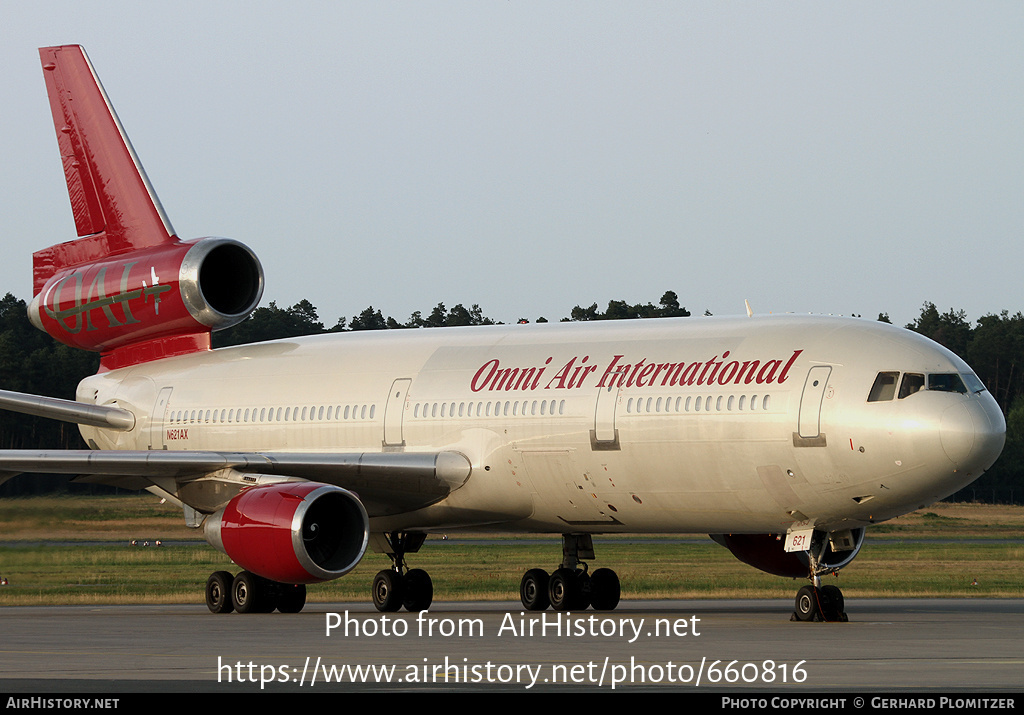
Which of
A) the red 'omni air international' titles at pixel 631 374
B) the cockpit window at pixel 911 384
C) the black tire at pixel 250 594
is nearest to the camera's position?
the cockpit window at pixel 911 384

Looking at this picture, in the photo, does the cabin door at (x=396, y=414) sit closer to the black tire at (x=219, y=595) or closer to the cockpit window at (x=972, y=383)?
the black tire at (x=219, y=595)

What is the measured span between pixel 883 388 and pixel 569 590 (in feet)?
22.2

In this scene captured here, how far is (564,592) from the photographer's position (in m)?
24.2

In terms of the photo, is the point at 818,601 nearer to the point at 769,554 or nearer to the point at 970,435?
the point at 970,435

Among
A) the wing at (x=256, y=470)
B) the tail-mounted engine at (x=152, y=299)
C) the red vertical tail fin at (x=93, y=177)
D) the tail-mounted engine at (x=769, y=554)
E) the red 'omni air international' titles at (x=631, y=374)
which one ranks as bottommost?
the tail-mounted engine at (x=769, y=554)

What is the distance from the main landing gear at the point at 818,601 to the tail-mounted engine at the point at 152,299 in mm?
12104

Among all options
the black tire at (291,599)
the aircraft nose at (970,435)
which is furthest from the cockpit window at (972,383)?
the black tire at (291,599)

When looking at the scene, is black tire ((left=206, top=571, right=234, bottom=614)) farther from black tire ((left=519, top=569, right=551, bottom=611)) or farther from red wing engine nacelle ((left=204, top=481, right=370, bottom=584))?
black tire ((left=519, top=569, right=551, bottom=611))

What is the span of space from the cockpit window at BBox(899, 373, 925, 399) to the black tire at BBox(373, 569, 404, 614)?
8992 millimetres

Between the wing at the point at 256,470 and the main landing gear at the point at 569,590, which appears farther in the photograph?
the main landing gear at the point at 569,590

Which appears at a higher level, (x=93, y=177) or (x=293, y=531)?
(x=93, y=177)

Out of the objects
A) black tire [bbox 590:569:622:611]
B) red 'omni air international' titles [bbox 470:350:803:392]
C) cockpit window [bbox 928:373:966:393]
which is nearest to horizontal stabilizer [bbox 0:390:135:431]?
red 'omni air international' titles [bbox 470:350:803:392]

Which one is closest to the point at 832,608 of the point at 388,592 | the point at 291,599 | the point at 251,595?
the point at 388,592

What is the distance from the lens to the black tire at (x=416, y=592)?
81.0 ft
